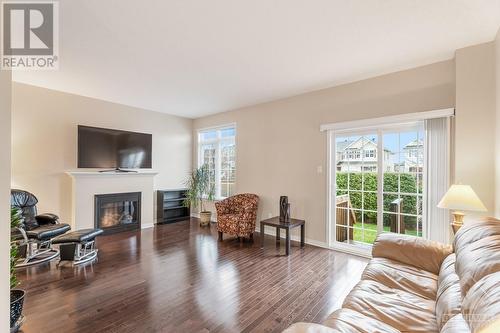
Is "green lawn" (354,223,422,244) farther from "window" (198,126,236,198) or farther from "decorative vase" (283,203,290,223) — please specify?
"window" (198,126,236,198)

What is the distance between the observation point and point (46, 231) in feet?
10.9

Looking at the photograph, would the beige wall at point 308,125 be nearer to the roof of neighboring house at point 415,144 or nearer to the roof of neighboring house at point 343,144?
the roof of neighboring house at point 343,144

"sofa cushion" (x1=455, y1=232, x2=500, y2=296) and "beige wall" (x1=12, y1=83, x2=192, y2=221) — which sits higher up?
"beige wall" (x1=12, y1=83, x2=192, y2=221)

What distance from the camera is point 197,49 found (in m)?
2.84

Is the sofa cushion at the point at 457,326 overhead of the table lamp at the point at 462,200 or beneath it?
beneath

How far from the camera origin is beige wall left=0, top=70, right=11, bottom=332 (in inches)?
55.1

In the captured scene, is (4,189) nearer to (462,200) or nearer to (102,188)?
(462,200)

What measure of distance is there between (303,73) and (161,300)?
135 inches

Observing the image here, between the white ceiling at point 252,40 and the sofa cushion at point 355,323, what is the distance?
2376 mm

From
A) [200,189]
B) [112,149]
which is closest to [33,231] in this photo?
[112,149]

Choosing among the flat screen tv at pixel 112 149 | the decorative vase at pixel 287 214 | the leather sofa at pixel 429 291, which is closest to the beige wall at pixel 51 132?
the flat screen tv at pixel 112 149

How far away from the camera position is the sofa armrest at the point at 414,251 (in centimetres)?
211

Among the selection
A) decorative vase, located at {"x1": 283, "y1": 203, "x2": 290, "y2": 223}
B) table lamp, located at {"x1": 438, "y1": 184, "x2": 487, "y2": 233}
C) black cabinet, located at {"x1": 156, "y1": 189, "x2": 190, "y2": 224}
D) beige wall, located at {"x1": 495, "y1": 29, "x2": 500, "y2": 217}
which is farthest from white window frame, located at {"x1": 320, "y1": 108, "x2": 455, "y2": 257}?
black cabinet, located at {"x1": 156, "y1": 189, "x2": 190, "y2": 224}

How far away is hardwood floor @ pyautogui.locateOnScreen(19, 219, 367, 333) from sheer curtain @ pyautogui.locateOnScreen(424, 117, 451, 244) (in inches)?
41.4
